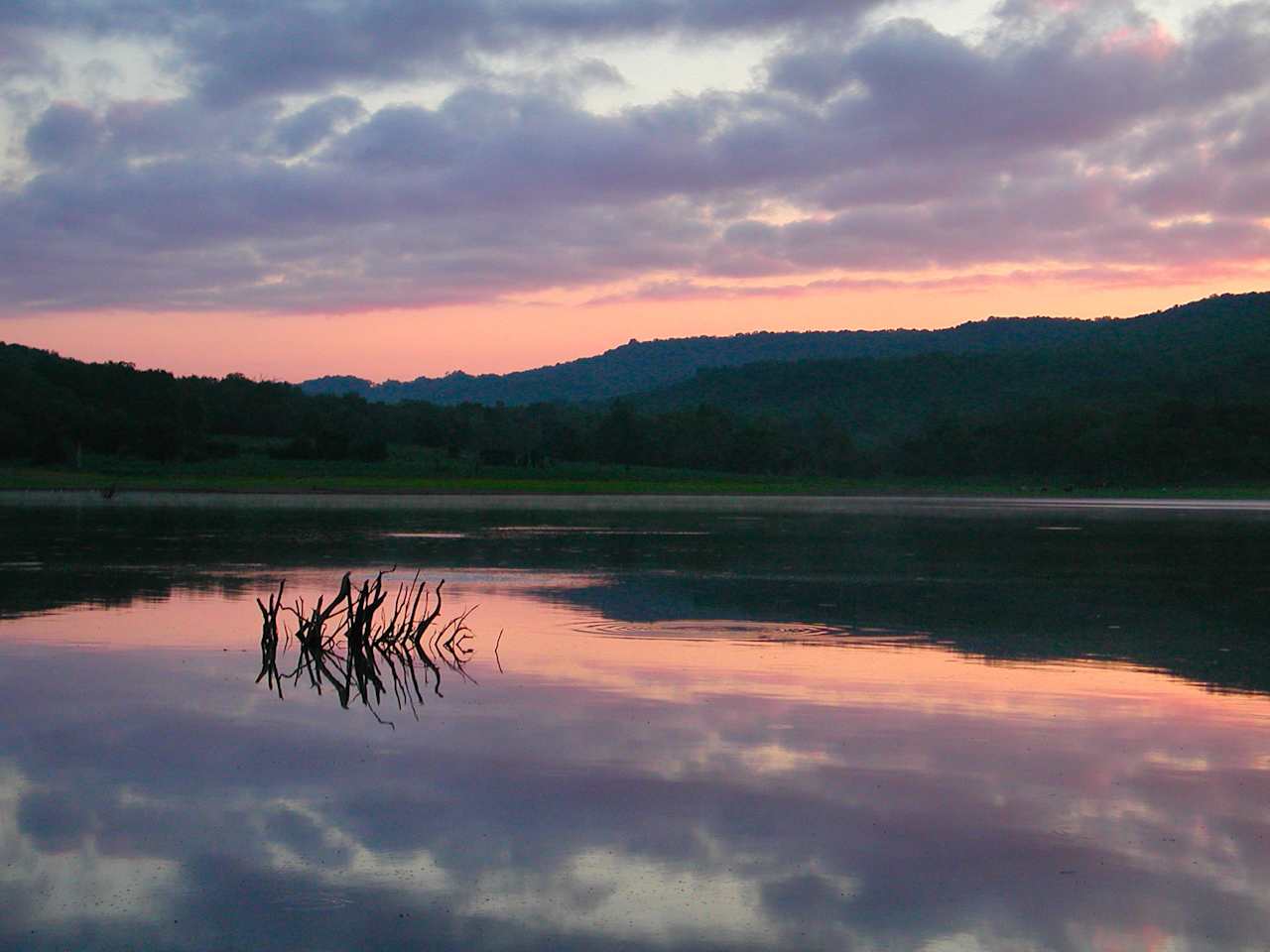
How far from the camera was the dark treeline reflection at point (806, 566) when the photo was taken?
21.6 meters

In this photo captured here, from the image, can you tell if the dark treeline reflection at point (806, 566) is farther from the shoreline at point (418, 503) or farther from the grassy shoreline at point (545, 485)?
the grassy shoreline at point (545, 485)

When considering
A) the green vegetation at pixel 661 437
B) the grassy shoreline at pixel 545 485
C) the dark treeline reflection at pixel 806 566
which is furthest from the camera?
the green vegetation at pixel 661 437

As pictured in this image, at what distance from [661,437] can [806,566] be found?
143 m

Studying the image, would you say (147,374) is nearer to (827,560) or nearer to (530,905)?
(827,560)

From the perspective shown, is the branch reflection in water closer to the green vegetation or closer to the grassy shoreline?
the grassy shoreline

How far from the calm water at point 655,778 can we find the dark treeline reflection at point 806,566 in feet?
0.83

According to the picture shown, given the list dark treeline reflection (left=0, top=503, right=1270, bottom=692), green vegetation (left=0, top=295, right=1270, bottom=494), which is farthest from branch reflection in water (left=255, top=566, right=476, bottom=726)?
green vegetation (left=0, top=295, right=1270, bottom=494)

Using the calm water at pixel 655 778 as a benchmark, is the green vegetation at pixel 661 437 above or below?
above

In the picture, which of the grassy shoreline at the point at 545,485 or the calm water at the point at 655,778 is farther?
the grassy shoreline at the point at 545,485

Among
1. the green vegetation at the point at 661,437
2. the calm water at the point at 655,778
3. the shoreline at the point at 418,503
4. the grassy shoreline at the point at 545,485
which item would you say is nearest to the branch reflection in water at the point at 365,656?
the calm water at the point at 655,778

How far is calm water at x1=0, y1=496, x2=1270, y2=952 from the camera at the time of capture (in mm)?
7828

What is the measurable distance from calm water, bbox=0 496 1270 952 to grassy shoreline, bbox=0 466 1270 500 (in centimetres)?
6424

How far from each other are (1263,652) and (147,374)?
142 m

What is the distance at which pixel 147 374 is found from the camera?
481 ft
